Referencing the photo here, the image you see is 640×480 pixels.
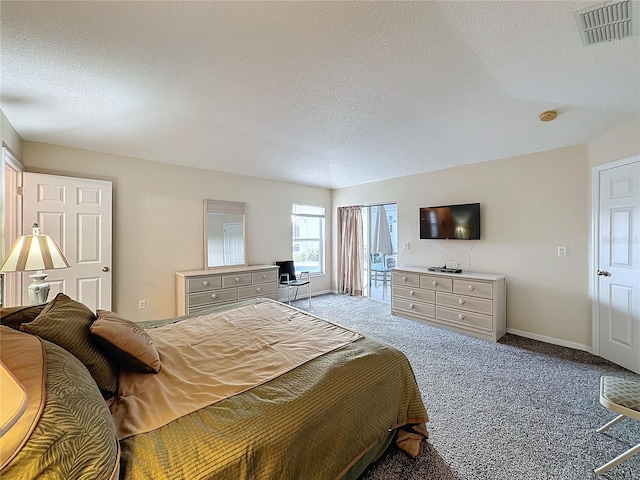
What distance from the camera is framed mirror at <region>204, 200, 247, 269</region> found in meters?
4.31

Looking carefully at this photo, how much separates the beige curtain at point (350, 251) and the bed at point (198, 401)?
3.82m

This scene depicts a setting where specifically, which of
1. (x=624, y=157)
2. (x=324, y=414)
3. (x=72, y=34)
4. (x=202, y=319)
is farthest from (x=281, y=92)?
(x=624, y=157)

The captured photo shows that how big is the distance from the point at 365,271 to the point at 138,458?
16.7 feet

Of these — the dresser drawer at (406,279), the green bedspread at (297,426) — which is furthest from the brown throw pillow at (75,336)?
the dresser drawer at (406,279)

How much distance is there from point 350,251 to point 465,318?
2.67 m

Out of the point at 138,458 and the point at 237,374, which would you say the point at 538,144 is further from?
the point at 138,458

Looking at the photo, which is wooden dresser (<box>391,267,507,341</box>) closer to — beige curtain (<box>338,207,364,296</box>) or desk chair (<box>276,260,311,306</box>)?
beige curtain (<box>338,207,364,296</box>)

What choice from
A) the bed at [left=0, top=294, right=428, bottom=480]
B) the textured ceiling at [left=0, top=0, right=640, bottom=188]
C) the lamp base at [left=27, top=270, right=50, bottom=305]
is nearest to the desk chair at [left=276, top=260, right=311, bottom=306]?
the textured ceiling at [left=0, top=0, right=640, bottom=188]

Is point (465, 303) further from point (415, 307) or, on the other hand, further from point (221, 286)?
point (221, 286)

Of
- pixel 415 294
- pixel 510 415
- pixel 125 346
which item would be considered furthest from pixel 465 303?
pixel 125 346

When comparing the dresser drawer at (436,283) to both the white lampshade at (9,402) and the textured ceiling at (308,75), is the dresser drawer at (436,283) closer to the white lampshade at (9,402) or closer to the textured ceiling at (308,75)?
the textured ceiling at (308,75)

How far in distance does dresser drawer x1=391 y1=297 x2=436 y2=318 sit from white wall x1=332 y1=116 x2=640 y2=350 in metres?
0.83

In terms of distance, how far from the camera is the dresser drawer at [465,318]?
3445 millimetres

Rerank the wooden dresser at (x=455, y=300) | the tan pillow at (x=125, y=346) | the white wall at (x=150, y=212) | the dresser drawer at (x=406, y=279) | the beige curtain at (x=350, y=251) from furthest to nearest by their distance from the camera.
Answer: the beige curtain at (x=350, y=251), the dresser drawer at (x=406, y=279), the wooden dresser at (x=455, y=300), the white wall at (x=150, y=212), the tan pillow at (x=125, y=346)
